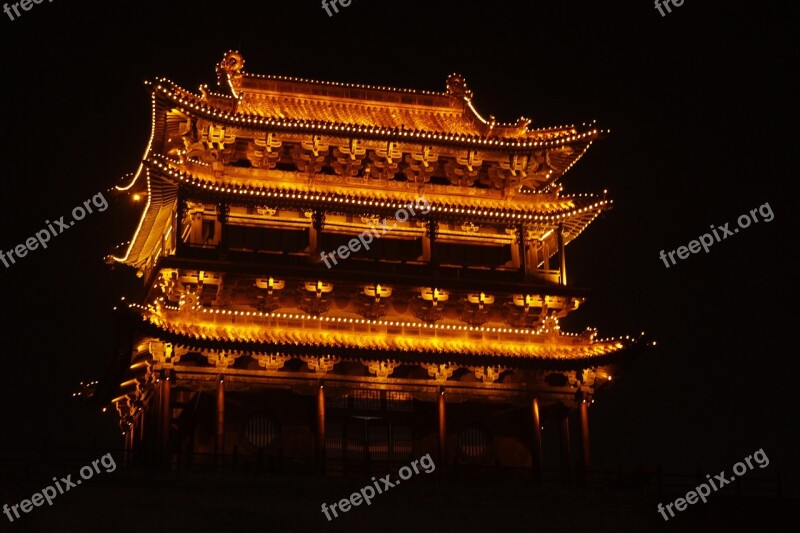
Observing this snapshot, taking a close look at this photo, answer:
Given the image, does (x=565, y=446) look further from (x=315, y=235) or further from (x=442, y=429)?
(x=315, y=235)

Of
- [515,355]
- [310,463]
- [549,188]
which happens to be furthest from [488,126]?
[310,463]

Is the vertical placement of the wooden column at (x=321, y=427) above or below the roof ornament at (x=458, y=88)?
below

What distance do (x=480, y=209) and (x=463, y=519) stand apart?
1189 centimetres

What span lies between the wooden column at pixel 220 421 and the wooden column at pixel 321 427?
2.95 metres

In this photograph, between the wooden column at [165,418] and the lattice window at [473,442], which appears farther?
the lattice window at [473,442]

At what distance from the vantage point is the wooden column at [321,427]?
42891 millimetres

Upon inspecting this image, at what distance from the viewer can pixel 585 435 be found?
4662cm

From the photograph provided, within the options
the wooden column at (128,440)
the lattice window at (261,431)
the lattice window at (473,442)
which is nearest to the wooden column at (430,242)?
the lattice window at (473,442)

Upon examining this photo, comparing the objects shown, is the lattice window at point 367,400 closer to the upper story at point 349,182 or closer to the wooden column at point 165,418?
the upper story at point 349,182

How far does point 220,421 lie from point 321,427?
3.16 meters

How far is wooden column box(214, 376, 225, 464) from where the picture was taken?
1690 inches

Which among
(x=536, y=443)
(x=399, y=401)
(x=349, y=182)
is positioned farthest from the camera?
(x=349, y=182)

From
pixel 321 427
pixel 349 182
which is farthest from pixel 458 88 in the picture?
pixel 321 427

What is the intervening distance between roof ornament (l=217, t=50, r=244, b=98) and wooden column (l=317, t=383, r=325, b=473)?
39.5ft
